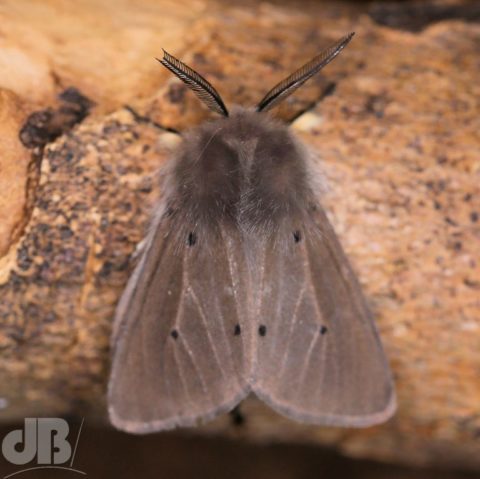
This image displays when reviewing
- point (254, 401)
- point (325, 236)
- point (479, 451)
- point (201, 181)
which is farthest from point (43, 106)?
point (479, 451)

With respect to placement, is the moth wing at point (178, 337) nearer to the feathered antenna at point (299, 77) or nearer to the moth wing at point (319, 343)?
the moth wing at point (319, 343)

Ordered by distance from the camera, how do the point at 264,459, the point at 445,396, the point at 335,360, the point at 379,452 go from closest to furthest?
1. the point at 335,360
2. the point at 445,396
3. the point at 379,452
4. the point at 264,459

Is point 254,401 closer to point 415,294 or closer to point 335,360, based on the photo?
point 335,360

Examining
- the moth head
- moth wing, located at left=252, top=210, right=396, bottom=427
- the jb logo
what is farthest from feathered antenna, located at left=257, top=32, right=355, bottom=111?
the jb logo

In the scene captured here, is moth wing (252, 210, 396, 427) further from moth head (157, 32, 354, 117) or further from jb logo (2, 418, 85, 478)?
jb logo (2, 418, 85, 478)

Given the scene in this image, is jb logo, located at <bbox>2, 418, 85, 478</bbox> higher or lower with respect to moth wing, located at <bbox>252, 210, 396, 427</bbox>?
lower

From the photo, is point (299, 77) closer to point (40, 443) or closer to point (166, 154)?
point (166, 154)

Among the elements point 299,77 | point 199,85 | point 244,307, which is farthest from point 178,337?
point 299,77
